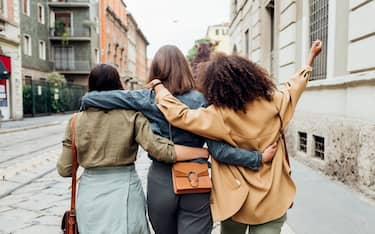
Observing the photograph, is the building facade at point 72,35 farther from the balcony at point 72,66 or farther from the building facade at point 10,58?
the building facade at point 10,58

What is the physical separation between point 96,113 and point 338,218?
3297 millimetres

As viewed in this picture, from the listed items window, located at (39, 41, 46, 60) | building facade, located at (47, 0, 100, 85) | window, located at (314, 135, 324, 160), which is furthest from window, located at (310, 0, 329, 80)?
building facade, located at (47, 0, 100, 85)

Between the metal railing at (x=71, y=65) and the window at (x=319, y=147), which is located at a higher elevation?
the metal railing at (x=71, y=65)

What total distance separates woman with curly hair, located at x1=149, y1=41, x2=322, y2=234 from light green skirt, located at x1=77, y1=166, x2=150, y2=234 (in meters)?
0.55

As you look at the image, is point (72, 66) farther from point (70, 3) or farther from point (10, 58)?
point (10, 58)

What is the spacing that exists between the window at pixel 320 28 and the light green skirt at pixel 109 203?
6.11 meters

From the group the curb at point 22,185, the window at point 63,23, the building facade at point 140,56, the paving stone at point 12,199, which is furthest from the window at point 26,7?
the building facade at point 140,56

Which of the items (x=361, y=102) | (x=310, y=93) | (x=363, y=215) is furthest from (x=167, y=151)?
(x=310, y=93)

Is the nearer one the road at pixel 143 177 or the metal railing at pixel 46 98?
the road at pixel 143 177

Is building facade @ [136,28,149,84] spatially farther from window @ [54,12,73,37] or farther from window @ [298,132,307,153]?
window @ [298,132,307,153]

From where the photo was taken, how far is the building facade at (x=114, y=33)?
4750cm

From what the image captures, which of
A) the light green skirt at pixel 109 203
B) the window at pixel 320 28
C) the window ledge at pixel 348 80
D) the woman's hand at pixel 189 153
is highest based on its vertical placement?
the window at pixel 320 28

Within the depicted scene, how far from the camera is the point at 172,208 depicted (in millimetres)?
2250

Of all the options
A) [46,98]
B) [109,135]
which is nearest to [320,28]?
[109,135]
